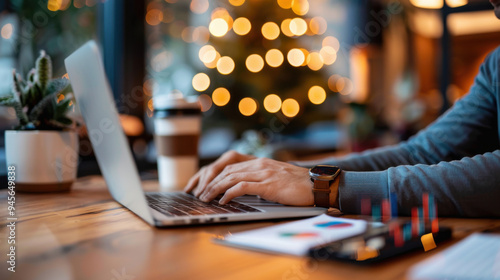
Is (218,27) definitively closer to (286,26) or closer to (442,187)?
(286,26)

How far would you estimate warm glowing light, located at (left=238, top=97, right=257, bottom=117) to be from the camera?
2.49 m

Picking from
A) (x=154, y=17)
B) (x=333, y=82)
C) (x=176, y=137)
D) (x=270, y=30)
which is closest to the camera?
(x=176, y=137)

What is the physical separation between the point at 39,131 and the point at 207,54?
1.56 m

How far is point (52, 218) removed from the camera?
0.71m

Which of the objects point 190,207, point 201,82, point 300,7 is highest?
point 300,7

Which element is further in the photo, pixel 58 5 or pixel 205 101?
pixel 205 101

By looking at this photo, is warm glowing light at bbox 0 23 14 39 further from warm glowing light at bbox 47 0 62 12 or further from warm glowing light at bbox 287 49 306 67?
warm glowing light at bbox 287 49 306 67

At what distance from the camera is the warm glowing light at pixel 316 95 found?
2666 millimetres

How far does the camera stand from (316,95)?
8.87 feet

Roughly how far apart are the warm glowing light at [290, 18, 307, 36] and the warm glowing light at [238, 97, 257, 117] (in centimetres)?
49

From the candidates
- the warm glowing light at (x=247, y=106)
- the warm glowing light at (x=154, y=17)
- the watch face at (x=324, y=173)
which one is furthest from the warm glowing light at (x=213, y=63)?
the watch face at (x=324, y=173)

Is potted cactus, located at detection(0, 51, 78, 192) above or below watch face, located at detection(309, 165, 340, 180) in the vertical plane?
above

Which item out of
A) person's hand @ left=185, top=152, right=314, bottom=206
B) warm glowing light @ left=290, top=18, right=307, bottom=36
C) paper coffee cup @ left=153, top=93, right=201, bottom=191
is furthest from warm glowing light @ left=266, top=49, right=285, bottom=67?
person's hand @ left=185, top=152, right=314, bottom=206

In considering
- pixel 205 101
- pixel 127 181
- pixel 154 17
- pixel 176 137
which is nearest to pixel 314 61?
pixel 205 101
